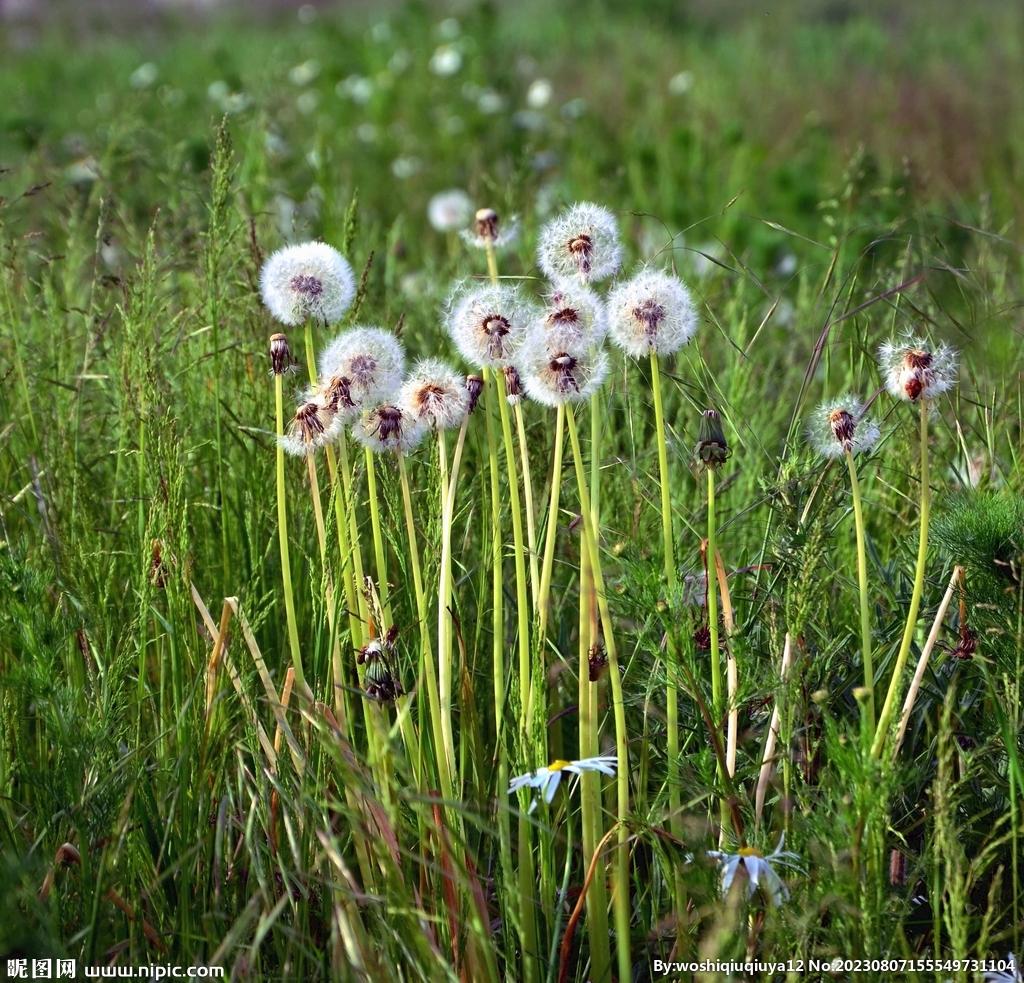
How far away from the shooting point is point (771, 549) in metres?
1.56

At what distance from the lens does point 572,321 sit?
126 centimetres

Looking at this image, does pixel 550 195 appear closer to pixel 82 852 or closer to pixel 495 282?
pixel 495 282

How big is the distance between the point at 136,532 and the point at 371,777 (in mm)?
722

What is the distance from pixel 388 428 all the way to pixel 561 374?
0.72 feet

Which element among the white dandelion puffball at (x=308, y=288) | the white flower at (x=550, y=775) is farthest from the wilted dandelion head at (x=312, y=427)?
the white flower at (x=550, y=775)

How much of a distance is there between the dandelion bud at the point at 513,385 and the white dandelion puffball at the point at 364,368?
14 cm

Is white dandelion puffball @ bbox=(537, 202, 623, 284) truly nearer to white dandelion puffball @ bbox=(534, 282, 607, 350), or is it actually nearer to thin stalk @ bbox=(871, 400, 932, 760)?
white dandelion puffball @ bbox=(534, 282, 607, 350)

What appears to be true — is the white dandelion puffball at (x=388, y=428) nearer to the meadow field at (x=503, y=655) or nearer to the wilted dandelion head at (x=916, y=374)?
the meadow field at (x=503, y=655)

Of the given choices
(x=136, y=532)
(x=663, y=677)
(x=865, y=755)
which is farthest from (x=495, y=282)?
(x=136, y=532)

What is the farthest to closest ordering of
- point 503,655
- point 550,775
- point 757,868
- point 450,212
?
point 450,212 → point 503,655 → point 550,775 → point 757,868

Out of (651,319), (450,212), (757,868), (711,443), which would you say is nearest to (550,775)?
(757,868)

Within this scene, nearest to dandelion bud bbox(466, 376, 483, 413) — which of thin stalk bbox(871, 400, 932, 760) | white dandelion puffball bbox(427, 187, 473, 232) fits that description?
thin stalk bbox(871, 400, 932, 760)

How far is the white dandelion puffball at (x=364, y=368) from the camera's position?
1305 millimetres

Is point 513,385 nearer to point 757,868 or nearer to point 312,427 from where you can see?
point 312,427
